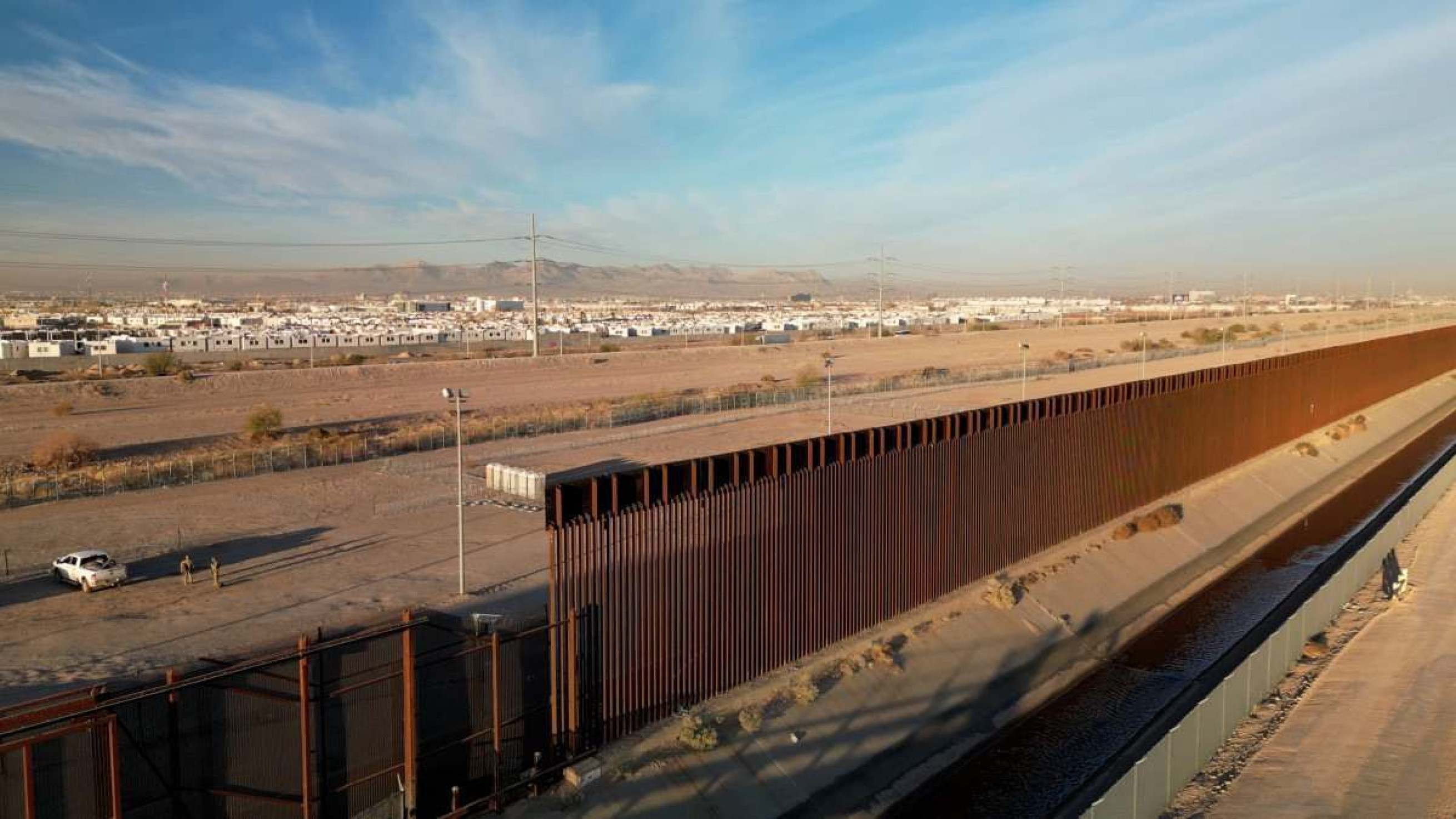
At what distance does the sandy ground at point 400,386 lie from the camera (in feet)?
169

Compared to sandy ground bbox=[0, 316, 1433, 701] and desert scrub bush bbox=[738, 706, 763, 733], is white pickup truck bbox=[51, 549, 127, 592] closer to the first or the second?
sandy ground bbox=[0, 316, 1433, 701]

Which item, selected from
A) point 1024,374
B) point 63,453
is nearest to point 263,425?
point 63,453

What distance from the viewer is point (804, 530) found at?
19234 mm

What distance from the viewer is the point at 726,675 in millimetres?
17453

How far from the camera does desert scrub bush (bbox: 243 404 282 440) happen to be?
47.6 m

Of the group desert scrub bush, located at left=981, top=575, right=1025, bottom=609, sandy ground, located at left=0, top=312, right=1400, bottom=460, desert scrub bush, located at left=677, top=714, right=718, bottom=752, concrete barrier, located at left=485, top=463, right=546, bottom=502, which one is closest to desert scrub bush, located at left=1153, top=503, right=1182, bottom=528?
desert scrub bush, located at left=981, top=575, right=1025, bottom=609

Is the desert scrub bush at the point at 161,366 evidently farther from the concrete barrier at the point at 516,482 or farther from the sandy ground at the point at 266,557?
the concrete barrier at the point at 516,482

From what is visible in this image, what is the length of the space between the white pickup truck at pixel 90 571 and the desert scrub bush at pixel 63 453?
61.6 feet

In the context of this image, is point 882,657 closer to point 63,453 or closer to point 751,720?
point 751,720

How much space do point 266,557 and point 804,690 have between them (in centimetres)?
1601

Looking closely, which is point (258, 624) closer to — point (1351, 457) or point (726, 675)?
point (726, 675)

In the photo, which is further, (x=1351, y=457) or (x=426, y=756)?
(x=1351, y=457)

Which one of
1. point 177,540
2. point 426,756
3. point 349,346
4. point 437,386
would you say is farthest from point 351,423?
point 349,346

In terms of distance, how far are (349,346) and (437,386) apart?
4410 cm
